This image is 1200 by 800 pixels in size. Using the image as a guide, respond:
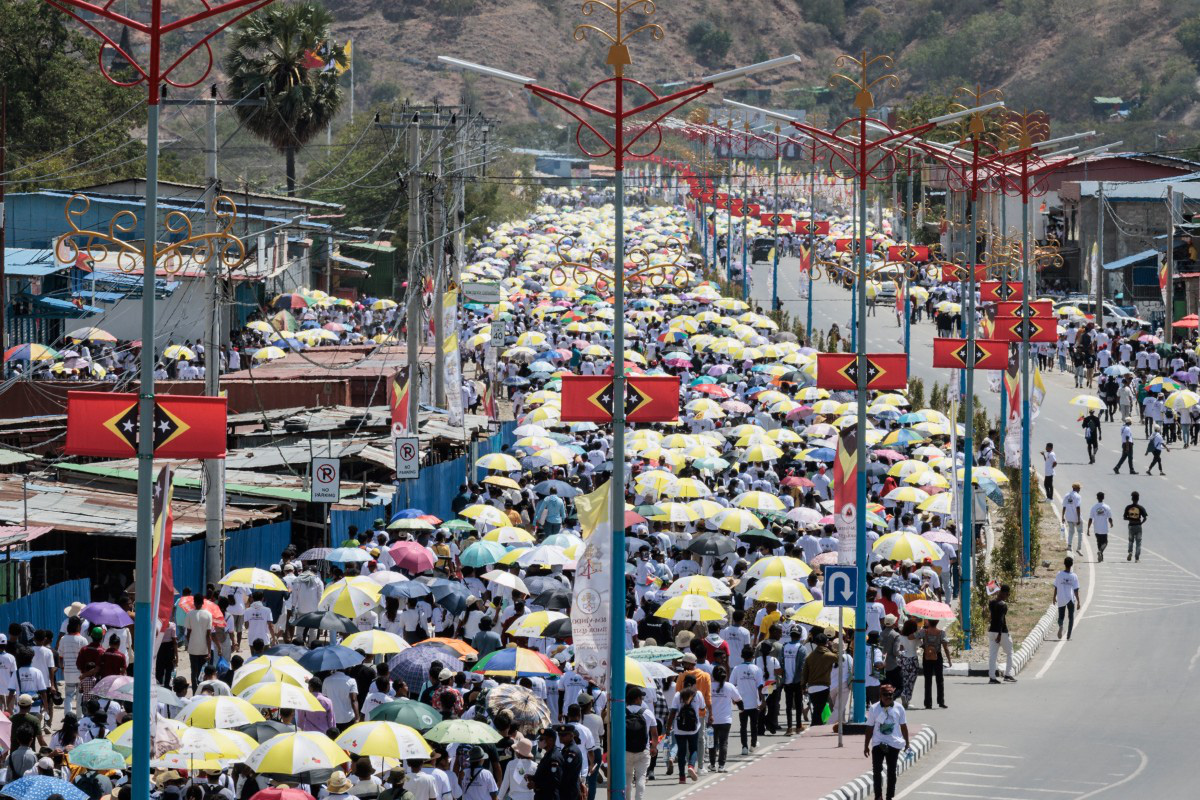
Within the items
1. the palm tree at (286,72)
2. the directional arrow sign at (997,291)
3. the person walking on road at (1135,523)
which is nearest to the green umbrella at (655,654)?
the person walking on road at (1135,523)

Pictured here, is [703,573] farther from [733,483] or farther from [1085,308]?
[1085,308]

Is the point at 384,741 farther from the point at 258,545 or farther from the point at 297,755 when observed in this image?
the point at 258,545

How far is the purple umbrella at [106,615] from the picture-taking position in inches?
770

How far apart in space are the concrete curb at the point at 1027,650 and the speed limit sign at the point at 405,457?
840 cm

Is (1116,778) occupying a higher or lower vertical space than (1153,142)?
lower

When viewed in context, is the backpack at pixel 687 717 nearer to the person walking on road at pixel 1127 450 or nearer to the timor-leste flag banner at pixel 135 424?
the timor-leste flag banner at pixel 135 424

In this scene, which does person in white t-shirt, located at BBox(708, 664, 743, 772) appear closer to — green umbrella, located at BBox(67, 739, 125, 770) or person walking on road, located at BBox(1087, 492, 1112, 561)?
green umbrella, located at BBox(67, 739, 125, 770)

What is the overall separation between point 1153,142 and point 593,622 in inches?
6767

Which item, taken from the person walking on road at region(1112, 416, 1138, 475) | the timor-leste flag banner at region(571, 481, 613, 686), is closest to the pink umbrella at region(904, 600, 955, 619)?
the timor-leste flag banner at region(571, 481, 613, 686)

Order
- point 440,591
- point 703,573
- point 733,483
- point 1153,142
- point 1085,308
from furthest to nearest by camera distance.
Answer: point 1153,142 < point 1085,308 < point 733,483 < point 703,573 < point 440,591

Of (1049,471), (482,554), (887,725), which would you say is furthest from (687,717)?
(1049,471)

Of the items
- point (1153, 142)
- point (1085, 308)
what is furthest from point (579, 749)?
point (1153, 142)

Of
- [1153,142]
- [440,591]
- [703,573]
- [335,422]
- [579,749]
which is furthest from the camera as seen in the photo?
[1153,142]

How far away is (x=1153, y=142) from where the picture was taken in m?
179
